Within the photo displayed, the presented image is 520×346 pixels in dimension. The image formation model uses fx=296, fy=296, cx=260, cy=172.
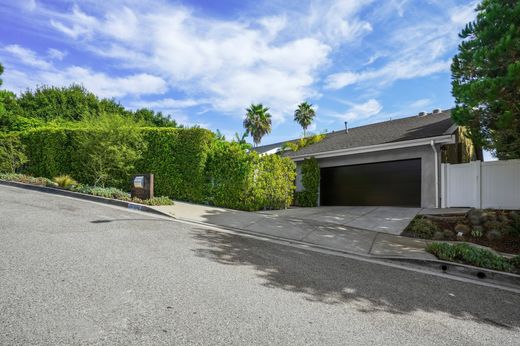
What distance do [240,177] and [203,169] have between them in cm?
171

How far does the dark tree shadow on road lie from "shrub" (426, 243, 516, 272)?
111cm

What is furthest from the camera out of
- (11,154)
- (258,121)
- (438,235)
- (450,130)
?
(258,121)

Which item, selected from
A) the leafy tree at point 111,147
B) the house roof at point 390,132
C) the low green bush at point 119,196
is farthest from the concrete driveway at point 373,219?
the leafy tree at point 111,147

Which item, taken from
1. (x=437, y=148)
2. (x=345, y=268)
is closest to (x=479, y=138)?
(x=437, y=148)

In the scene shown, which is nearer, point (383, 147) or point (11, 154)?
point (383, 147)

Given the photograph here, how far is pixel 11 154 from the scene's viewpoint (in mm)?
16672

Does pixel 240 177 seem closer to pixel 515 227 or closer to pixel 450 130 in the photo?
pixel 450 130

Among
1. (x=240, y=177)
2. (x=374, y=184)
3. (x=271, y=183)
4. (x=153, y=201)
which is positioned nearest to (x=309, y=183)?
(x=374, y=184)

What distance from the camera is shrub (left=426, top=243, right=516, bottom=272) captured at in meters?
5.96

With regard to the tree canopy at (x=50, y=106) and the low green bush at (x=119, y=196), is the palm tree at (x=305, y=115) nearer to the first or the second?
the tree canopy at (x=50, y=106)

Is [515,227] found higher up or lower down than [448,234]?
higher up

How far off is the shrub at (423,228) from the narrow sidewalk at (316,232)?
568 millimetres

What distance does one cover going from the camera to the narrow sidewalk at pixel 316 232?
7.06 metres

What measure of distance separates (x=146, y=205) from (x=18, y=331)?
7902 mm
